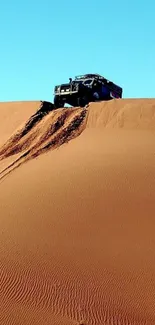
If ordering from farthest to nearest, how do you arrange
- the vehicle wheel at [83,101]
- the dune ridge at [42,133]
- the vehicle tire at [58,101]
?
the vehicle tire at [58,101]
the vehicle wheel at [83,101]
the dune ridge at [42,133]

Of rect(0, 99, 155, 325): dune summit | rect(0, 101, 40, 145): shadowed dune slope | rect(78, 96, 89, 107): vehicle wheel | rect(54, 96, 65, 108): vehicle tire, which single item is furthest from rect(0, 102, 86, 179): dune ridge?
rect(54, 96, 65, 108): vehicle tire

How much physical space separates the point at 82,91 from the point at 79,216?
12325mm

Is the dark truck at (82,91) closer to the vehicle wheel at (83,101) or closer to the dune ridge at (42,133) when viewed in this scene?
the vehicle wheel at (83,101)

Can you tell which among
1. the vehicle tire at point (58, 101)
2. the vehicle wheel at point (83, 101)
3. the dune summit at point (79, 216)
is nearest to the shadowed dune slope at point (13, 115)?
the dune summit at point (79, 216)

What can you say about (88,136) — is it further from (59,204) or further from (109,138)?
(59,204)

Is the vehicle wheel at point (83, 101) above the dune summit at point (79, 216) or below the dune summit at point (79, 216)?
below

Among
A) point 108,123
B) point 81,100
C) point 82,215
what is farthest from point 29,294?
point 81,100

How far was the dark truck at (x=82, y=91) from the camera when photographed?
2062 cm

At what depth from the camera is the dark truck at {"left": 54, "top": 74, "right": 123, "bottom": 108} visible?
2062 centimetres

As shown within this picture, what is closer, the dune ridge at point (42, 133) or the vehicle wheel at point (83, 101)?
the dune ridge at point (42, 133)

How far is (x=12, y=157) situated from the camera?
13938 mm

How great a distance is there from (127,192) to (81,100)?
36.5ft

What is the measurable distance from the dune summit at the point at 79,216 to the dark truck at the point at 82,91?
3718mm

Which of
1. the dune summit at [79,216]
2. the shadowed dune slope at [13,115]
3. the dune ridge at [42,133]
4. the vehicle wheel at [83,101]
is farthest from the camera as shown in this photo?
the vehicle wheel at [83,101]
